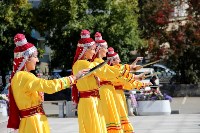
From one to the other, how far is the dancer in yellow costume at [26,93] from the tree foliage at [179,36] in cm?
2105

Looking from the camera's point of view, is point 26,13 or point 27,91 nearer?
point 27,91

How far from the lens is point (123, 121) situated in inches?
401

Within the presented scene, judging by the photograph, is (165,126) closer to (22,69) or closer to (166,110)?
(166,110)

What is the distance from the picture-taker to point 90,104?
8195 mm

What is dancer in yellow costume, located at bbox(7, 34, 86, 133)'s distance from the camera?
21.7 ft

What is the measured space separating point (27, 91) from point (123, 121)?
3.85 m

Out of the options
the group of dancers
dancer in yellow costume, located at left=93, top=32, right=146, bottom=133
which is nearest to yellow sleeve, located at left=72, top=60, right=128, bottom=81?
the group of dancers

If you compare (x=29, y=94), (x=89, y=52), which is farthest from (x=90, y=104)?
(x=29, y=94)

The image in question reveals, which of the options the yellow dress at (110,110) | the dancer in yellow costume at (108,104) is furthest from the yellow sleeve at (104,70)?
the yellow dress at (110,110)

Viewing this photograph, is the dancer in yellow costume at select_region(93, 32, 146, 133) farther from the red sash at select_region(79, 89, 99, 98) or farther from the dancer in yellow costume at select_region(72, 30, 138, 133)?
the red sash at select_region(79, 89, 99, 98)

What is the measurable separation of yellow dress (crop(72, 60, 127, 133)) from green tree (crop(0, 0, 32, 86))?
19780mm

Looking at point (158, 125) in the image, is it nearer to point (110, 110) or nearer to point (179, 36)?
point (110, 110)

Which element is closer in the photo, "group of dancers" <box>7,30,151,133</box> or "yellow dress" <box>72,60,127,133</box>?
"group of dancers" <box>7,30,151,133</box>

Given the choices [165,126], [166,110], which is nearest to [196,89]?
[166,110]
